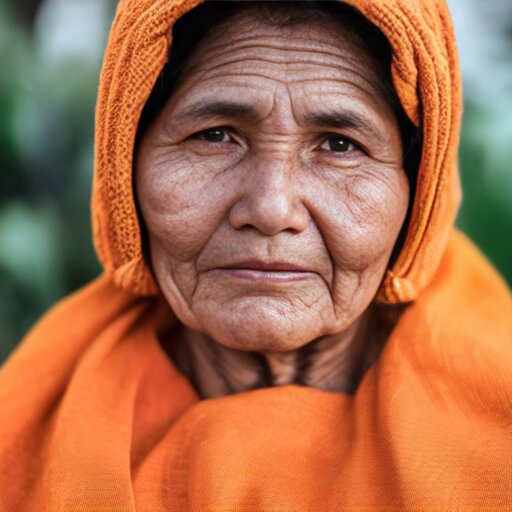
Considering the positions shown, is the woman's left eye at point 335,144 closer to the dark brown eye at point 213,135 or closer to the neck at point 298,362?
the dark brown eye at point 213,135

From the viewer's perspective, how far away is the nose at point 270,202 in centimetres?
162

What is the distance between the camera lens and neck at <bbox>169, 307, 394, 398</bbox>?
197 cm

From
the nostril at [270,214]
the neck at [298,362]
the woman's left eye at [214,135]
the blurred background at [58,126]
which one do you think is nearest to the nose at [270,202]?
the nostril at [270,214]

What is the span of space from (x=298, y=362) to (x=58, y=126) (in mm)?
2188

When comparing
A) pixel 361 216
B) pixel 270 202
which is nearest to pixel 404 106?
pixel 361 216

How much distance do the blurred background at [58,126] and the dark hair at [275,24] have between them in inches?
67.7

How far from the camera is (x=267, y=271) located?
170 centimetres

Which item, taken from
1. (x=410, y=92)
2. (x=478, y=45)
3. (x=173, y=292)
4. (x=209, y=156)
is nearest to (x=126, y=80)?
(x=209, y=156)

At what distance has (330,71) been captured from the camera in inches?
66.2

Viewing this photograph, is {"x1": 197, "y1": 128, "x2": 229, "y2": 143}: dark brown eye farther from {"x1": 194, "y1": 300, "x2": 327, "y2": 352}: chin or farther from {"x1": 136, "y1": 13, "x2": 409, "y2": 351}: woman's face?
{"x1": 194, "y1": 300, "x2": 327, "y2": 352}: chin

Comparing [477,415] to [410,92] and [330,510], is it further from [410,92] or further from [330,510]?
[410,92]

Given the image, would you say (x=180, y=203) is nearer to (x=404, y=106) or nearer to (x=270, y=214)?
(x=270, y=214)

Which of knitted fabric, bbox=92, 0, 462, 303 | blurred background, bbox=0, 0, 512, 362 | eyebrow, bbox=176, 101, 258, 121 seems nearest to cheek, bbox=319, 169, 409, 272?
knitted fabric, bbox=92, 0, 462, 303

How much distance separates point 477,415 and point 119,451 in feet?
2.62
